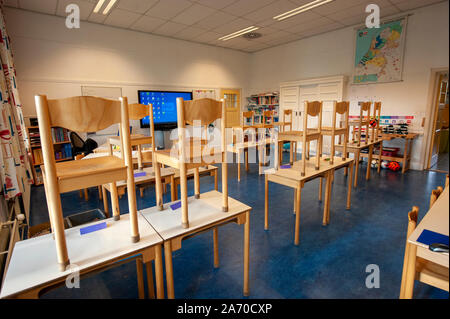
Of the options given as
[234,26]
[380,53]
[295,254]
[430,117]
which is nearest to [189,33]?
[234,26]

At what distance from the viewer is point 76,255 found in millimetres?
1176

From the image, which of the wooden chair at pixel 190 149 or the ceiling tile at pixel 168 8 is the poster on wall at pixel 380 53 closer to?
the ceiling tile at pixel 168 8

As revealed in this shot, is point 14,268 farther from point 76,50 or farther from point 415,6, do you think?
point 415,6

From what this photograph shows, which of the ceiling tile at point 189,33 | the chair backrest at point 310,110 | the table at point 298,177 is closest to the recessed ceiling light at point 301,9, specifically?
the ceiling tile at point 189,33

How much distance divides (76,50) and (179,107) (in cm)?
505

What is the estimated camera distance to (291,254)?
89.0 inches

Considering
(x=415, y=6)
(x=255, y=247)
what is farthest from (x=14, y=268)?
(x=415, y=6)

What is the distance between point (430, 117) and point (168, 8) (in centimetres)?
537

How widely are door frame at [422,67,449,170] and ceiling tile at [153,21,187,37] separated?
5.10 m

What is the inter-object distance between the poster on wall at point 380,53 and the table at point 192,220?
17.2 feet

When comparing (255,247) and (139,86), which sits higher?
(139,86)

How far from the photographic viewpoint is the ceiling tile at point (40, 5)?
420cm

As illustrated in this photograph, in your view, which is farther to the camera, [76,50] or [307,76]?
[307,76]
